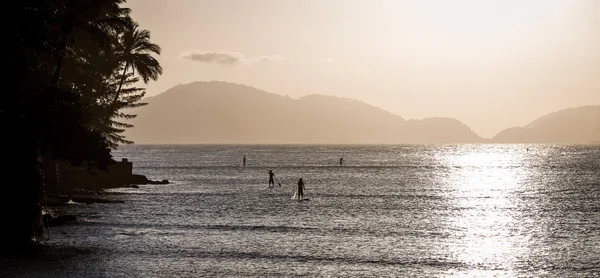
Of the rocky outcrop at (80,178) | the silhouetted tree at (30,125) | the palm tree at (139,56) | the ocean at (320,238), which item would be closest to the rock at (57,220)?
the ocean at (320,238)

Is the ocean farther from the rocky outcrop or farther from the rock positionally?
the rocky outcrop

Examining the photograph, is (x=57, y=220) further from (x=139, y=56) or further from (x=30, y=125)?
(x=139, y=56)

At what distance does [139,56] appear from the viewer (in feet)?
241

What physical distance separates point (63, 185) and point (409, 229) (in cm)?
3358

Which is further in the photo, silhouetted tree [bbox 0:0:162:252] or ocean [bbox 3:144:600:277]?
silhouetted tree [bbox 0:0:162:252]

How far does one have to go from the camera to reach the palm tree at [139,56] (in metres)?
72.4

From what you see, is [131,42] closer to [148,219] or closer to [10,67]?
[148,219]

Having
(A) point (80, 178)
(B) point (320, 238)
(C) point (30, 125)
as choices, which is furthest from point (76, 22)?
(A) point (80, 178)

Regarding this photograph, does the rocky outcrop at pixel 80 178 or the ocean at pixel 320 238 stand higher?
the rocky outcrop at pixel 80 178

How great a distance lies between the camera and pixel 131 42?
239 feet

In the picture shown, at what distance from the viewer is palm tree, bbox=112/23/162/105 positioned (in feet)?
237

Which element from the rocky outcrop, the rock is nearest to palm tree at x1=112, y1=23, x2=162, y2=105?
the rocky outcrop

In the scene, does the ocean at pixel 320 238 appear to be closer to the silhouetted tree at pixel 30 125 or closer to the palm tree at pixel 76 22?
the silhouetted tree at pixel 30 125

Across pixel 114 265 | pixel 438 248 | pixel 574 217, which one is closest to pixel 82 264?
pixel 114 265
